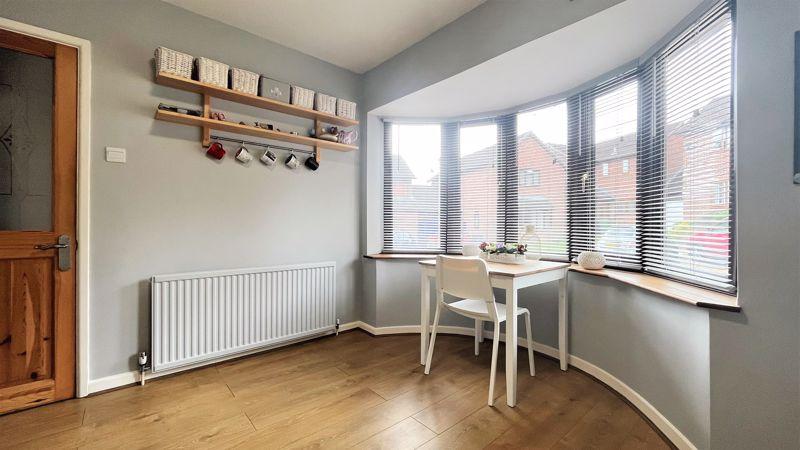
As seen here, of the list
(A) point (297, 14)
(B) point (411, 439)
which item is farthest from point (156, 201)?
(B) point (411, 439)

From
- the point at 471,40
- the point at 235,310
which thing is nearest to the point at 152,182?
the point at 235,310

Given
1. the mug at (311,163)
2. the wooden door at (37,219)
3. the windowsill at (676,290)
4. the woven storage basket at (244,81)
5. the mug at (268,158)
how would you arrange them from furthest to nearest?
the mug at (311,163)
the mug at (268,158)
the woven storage basket at (244,81)
the wooden door at (37,219)
the windowsill at (676,290)

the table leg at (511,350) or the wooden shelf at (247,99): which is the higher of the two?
the wooden shelf at (247,99)

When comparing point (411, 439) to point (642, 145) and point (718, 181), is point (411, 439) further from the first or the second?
point (642, 145)

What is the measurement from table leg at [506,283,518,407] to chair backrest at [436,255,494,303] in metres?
0.12

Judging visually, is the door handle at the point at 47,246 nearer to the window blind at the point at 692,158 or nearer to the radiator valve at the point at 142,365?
the radiator valve at the point at 142,365

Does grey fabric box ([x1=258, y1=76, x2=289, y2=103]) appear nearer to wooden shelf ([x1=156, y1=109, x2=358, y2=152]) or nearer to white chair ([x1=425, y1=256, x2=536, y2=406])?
wooden shelf ([x1=156, y1=109, x2=358, y2=152])

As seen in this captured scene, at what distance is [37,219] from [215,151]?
41.9 inches

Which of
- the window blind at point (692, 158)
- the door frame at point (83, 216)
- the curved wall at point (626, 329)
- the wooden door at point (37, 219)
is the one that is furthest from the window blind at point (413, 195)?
the wooden door at point (37, 219)

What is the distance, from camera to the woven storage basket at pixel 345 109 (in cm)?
295

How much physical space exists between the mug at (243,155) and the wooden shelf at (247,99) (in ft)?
1.24

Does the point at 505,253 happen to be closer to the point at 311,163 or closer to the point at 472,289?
the point at 472,289

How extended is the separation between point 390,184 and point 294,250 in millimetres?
1205

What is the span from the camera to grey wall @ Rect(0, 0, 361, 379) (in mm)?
2039
